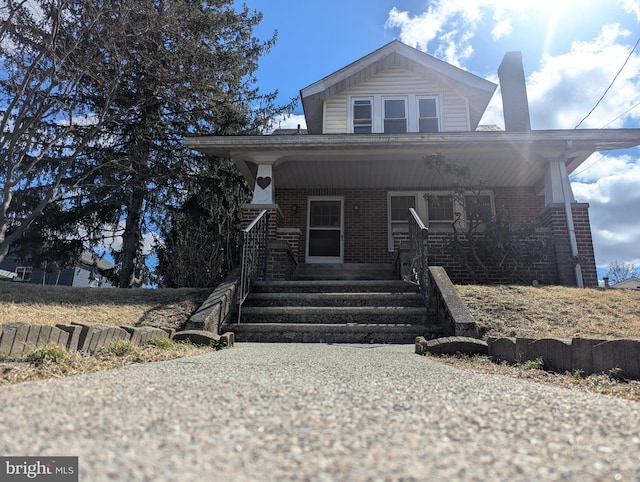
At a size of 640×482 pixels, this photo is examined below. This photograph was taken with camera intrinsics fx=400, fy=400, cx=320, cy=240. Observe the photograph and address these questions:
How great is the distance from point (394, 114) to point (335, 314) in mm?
6905

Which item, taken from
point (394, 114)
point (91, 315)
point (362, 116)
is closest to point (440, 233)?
point (394, 114)

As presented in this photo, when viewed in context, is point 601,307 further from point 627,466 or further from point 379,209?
point 379,209

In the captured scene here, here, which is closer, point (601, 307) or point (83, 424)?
point (83, 424)

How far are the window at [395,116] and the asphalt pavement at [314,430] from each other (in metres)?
9.06

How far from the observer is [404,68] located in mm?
10695

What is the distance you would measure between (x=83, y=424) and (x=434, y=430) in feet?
3.61

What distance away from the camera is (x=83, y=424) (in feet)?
4.09

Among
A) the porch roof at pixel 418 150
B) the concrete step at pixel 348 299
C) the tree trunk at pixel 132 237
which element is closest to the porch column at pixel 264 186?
the porch roof at pixel 418 150

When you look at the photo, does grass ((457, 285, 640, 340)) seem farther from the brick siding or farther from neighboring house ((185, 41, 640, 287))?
neighboring house ((185, 41, 640, 287))

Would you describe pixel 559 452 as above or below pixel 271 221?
below

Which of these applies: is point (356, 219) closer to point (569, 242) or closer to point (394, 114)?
point (394, 114)

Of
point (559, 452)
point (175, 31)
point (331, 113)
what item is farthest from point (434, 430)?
point (175, 31)

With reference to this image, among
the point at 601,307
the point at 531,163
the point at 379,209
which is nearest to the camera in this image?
the point at 601,307

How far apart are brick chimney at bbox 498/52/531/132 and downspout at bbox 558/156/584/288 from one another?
2.50 m
